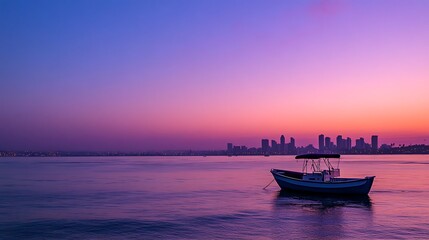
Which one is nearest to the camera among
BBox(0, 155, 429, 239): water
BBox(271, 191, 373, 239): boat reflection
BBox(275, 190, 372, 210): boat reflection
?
BBox(0, 155, 429, 239): water

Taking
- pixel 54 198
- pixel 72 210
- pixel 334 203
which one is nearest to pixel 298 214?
pixel 334 203

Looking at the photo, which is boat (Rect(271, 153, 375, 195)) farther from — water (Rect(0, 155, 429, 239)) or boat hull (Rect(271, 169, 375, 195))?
water (Rect(0, 155, 429, 239))

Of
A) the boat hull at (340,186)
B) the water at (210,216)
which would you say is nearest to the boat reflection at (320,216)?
the water at (210,216)

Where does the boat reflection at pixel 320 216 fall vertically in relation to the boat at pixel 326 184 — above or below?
below

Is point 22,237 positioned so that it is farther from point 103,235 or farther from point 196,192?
point 196,192

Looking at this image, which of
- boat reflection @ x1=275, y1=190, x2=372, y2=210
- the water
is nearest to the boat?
boat reflection @ x1=275, y1=190, x2=372, y2=210

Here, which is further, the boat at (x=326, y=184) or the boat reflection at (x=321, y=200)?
the boat at (x=326, y=184)

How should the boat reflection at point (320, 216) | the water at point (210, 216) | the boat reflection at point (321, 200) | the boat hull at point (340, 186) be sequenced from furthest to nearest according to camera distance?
the boat hull at point (340, 186) < the boat reflection at point (321, 200) < the boat reflection at point (320, 216) < the water at point (210, 216)

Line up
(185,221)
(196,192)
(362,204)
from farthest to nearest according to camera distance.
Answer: (196,192) < (362,204) < (185,221)

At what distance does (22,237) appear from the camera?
27.1 m

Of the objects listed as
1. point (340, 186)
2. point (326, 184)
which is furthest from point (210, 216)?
point (340, 186)

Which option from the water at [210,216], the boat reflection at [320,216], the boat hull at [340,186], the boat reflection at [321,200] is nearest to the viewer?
the water at [210,216]

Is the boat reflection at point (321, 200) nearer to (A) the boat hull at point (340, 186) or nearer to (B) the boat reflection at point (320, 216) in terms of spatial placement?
(B) the boat reflection at point (320, 216)

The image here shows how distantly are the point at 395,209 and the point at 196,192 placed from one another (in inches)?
976
